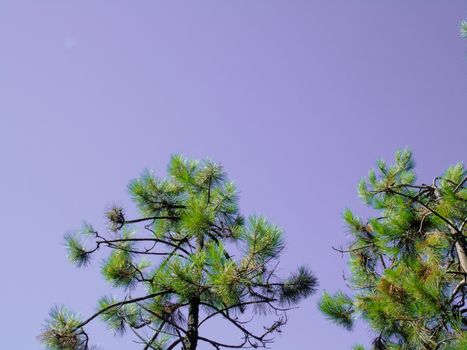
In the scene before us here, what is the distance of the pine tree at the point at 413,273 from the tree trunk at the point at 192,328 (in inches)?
82.3

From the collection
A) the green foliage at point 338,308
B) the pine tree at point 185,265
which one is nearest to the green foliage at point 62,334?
the pine tree at point 185,265

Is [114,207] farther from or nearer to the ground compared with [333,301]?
farther from the ground

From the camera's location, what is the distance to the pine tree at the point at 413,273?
449 cm

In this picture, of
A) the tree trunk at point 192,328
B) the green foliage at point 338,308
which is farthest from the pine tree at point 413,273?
the tree trunk at point 192,328

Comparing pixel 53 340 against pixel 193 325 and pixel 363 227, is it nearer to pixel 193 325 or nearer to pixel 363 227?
pixel 193 325

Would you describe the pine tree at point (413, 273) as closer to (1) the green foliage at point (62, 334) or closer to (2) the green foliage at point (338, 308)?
(2) the green foliage at point (338, 308)

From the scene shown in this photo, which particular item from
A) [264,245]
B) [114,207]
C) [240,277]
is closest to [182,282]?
[240,277]

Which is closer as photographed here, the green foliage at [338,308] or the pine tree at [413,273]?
the pine tree at [413,273]

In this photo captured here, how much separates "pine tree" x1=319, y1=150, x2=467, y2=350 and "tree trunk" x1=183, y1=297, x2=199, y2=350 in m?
2.09

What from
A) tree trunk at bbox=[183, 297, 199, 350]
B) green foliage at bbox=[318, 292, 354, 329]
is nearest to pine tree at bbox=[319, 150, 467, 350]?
green foliage at bbox=[318, 292, 354, 329]

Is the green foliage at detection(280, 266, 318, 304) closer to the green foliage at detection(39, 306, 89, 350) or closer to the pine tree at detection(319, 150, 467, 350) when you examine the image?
the pine tree at detection(319, 150, 467, 350)

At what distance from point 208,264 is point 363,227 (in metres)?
3.77

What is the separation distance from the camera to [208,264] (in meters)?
4.08

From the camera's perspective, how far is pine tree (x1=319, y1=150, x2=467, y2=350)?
177 inches
